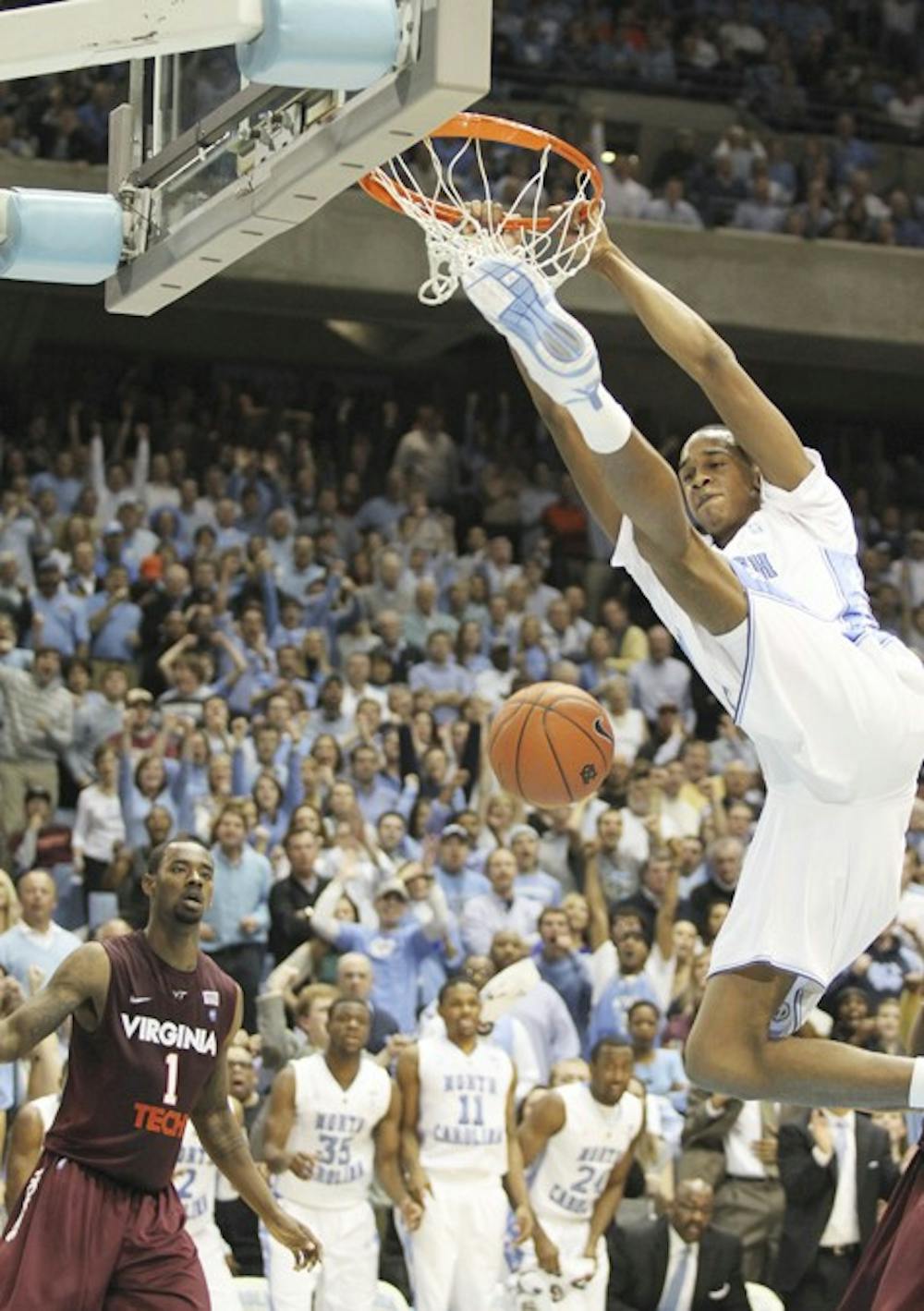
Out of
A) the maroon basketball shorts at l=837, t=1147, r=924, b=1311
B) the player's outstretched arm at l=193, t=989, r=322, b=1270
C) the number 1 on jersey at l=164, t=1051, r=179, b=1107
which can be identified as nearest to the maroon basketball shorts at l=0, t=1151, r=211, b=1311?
the number 1 on jersey at l=164, t=1051, r=179, b=1107

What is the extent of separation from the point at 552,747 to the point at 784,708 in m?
1.43

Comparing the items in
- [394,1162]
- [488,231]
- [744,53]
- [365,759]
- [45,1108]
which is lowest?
[394,1162]

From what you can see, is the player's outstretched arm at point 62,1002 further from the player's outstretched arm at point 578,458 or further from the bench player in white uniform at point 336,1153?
the bench player in white uniform at point 336,1153

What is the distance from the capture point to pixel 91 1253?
20.8 feet

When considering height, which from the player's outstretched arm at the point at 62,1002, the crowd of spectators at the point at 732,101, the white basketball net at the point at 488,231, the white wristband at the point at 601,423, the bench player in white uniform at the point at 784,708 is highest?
the crowd of spectators at the point at 732,101

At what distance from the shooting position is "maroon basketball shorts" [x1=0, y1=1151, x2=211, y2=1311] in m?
6.29

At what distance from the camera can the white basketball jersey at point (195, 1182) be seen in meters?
9.12

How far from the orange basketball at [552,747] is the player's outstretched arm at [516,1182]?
355 centimetres

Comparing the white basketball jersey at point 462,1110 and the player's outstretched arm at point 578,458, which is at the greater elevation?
the player's outstretched arm at point 578,458

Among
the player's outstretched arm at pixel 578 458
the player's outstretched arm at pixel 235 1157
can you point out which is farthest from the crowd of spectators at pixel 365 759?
the player's outstretched arm at pixel 578 458

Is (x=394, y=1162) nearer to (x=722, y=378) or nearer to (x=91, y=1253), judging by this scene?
(x=91, y=1253)

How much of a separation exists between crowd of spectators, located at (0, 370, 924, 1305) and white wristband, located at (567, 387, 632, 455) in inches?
221

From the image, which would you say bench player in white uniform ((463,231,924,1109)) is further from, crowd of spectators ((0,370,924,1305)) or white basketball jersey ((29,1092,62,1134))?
crowd of spectators ((0,370,924,1305))

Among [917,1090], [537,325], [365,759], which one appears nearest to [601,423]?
[537,325]
